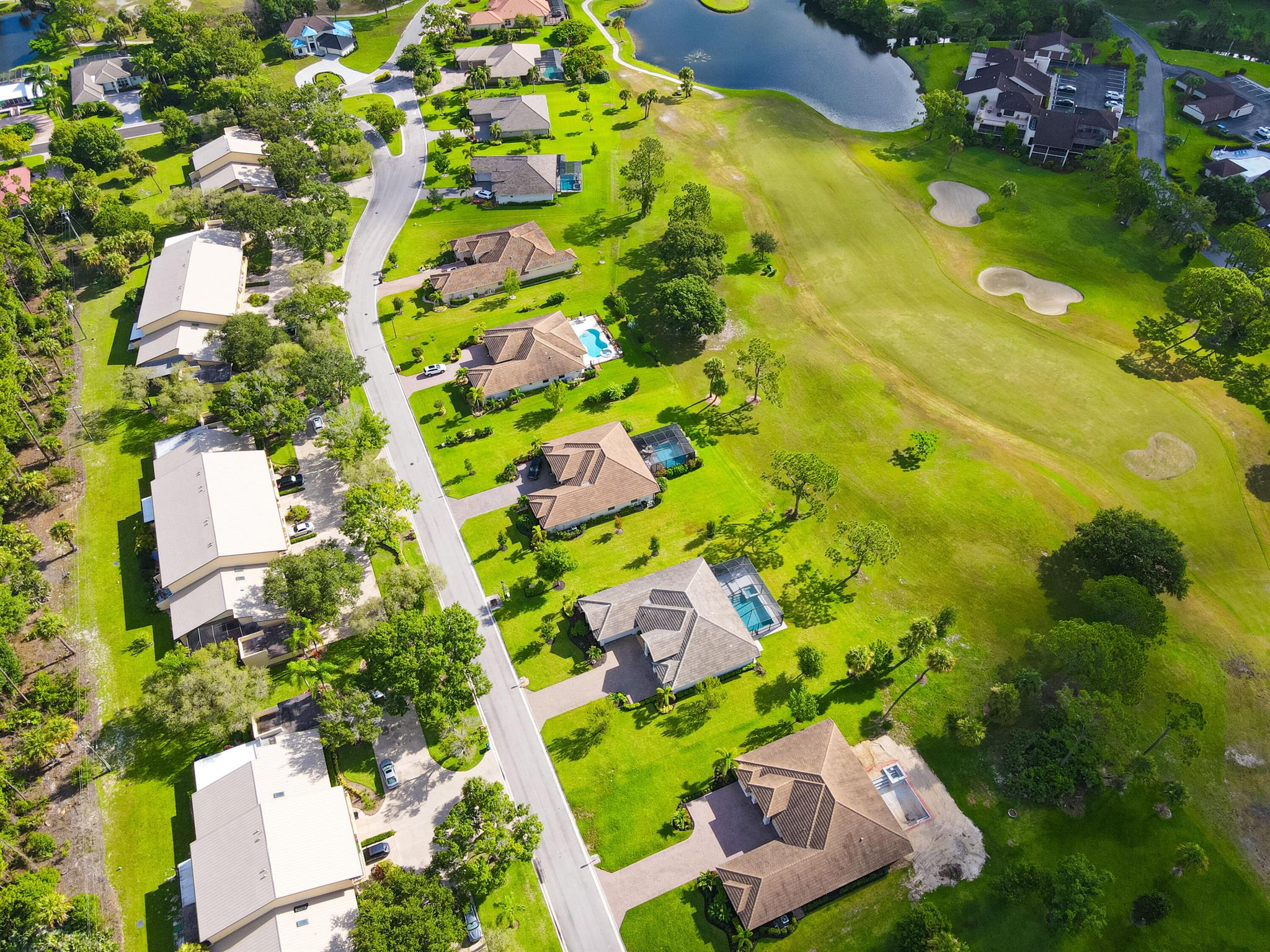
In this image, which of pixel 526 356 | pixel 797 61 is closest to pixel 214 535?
pixel 526 356

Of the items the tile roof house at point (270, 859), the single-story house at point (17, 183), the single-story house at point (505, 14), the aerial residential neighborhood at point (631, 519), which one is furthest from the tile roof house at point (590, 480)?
the single-story house at point (505, 14)

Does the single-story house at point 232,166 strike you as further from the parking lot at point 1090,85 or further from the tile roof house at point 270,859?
the parking lot at point 1090,85

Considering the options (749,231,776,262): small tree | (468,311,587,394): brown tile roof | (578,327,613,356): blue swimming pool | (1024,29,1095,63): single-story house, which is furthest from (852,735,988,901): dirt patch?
(1024,29,1095,63): single-story house

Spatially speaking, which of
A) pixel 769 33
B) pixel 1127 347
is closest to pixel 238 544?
pixel 1127 347

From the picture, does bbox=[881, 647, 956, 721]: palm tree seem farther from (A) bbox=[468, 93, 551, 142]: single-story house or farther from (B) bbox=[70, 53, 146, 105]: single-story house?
(B) bbox=[70, 53, 146, 105]: single-story house

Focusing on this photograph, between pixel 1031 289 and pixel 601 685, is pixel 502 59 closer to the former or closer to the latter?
pixel 1031 289

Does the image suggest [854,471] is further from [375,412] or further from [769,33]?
[769,33]
